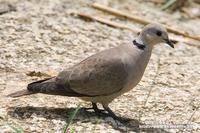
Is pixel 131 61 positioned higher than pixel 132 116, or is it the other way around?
pixel 131 61

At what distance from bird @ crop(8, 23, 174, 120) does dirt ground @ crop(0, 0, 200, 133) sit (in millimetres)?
199

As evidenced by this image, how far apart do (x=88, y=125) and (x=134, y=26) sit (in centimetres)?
306

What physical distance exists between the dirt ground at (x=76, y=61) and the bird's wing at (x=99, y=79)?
253 mm

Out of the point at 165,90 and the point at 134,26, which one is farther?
the point at 134,26

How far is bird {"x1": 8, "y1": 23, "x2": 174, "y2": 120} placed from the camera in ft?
16.7

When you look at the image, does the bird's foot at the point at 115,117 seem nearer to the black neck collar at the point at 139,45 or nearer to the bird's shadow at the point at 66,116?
the bird's shadow at the point at 66,116

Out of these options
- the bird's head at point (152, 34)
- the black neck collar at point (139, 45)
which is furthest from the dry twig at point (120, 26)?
the black neck collar at point (139, 45)

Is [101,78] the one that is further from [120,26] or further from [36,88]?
[120,26]

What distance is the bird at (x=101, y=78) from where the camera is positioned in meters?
5.10

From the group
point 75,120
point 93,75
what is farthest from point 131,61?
point 75,120

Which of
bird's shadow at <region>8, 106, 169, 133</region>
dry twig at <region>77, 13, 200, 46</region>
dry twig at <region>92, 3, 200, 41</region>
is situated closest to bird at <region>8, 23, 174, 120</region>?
bird's shadow at <region>8, 106, 169, 133</region>

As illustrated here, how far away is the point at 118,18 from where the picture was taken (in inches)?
319

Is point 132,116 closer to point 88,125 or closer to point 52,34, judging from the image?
point 88,125

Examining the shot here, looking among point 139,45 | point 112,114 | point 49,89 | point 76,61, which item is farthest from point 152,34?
point 76,61
